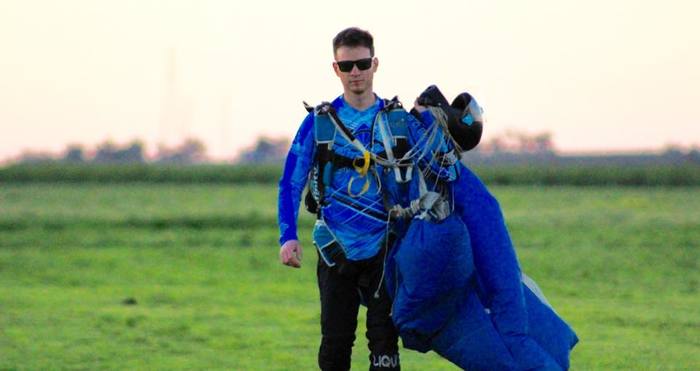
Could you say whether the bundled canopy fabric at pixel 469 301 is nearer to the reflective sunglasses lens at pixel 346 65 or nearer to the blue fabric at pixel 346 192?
the blue fabric at pixel 346 192

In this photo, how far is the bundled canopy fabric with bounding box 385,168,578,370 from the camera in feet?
18.1

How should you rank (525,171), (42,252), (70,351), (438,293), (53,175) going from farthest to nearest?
(53,175) < (525,171) < (42,252) < (70,351) < (438,293)

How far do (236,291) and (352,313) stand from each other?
8340 mm

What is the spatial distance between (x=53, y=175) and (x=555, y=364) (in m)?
56.2

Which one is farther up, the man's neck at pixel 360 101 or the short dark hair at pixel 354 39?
the short dark hair at pixel 354 39

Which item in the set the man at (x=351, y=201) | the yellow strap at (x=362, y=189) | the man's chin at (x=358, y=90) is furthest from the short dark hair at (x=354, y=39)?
the yellow strap at (x=362, y=189)

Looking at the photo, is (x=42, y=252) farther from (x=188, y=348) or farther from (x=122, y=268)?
(x=188, y=348)

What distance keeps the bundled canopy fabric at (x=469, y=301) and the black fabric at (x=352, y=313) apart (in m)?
0.21

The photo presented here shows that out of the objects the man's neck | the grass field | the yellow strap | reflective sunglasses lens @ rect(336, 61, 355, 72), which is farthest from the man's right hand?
the grass field

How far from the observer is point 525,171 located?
180 feet

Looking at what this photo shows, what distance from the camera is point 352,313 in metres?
6.17

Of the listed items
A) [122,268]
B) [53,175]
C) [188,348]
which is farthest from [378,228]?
[53,175]

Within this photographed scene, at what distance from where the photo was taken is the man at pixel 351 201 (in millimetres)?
5891

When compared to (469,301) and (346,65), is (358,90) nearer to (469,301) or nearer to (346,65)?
(346,65)
